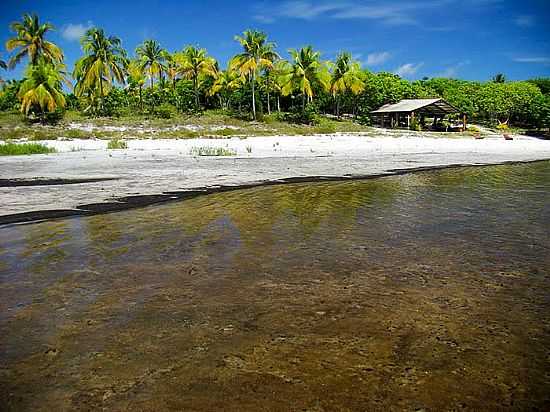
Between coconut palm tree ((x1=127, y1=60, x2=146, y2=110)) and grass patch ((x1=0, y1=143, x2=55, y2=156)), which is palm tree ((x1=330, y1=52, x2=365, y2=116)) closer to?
coconut palm tree ((x1=127, y1=60, x2=146, y2=110))

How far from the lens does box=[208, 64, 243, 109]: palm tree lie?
2190 inches

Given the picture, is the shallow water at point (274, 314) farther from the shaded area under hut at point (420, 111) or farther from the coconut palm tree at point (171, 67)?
the coconut palm tree at point (171, 67)

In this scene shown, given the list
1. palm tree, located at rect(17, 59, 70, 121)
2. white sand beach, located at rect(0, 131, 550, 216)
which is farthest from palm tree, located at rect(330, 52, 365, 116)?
white sand beach, located at rect(0, 131, 550, 216)

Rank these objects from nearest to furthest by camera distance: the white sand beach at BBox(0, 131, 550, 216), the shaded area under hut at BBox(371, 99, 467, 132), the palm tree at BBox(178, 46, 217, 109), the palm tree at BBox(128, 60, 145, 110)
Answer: the white sand beach at BBox(0, 131, 550, 216) → the shaded area under hut at BBox(371, 99, 467, 132) → the palm tree at BBox(178, 46, 217, 109) → the palm tree at BBox(128, 60, 145, 110)

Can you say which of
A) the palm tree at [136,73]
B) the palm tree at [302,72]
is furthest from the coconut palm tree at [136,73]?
the palm tree at [302,72]

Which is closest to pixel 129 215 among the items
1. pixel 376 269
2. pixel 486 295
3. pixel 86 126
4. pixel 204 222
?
pixel 204 222

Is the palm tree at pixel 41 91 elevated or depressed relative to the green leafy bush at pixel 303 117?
elevated

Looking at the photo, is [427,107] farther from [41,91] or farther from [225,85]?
[41,91]

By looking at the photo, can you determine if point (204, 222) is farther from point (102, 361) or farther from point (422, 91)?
point (422, 91)

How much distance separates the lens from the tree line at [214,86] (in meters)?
44.5

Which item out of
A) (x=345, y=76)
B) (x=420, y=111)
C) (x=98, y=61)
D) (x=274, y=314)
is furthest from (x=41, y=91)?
(x=274, y=314)

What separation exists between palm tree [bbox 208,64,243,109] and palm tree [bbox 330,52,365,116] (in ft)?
34.9

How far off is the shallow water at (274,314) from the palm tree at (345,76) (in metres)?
48.1

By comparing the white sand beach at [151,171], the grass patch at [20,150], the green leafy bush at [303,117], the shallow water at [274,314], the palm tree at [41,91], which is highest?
the palm tree at [41,91]
